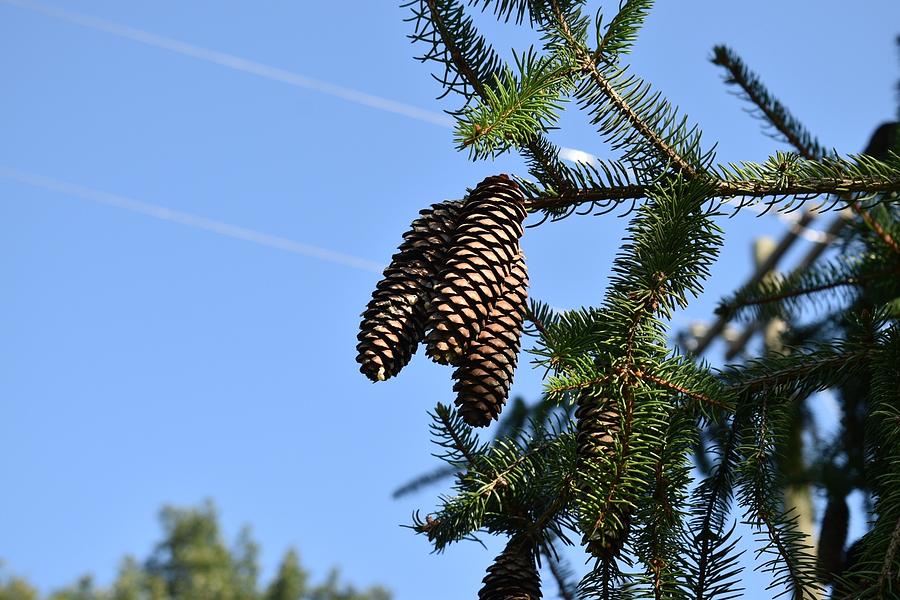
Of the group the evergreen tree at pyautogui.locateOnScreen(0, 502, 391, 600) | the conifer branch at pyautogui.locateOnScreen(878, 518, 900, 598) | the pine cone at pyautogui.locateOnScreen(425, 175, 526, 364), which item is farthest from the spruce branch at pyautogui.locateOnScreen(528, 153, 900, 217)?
the evergreen tree at pyautogui.locateOnScreen(0, 502, 391, 600)

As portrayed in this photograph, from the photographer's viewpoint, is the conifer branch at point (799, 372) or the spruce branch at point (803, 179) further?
the conifer branch at point (799, 372)

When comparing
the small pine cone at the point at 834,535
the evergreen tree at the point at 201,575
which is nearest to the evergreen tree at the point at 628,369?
the small pine cone at the point at 834,535

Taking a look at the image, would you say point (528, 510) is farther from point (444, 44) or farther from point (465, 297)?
point (444, 44)

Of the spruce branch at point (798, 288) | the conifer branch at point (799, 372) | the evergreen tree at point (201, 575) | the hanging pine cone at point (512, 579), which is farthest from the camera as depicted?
the evergreen tree at point (201, 575)

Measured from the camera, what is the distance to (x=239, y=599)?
90.6 feet

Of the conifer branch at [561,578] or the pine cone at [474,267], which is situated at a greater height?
the pine cone at [474,267]

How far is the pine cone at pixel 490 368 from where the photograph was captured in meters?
0.96

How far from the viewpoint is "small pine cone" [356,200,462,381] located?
99 cm

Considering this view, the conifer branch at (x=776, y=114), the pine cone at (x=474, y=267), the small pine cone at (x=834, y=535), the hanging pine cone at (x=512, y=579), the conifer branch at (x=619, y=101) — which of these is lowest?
the hanging pine cone at (x=512, y=579)

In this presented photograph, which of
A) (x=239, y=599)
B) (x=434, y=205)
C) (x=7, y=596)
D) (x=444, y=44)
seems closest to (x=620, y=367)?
(x=434, y=205)

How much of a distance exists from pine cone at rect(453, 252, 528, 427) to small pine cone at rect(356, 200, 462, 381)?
0.07 m

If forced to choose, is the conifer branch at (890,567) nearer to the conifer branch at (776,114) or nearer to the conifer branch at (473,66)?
the conifer branch at (473,66)

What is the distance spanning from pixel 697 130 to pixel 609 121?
0.30ft

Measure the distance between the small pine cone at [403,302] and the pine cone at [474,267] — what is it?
0.03 m
